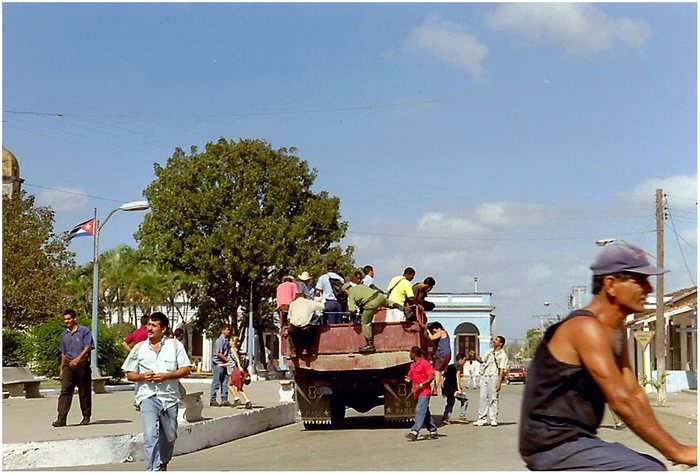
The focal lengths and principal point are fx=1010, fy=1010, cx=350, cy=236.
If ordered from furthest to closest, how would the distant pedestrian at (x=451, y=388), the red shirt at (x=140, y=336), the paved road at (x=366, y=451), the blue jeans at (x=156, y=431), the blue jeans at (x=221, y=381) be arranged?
the blue jeans at (x=221, y=381), the distant pedestrian at (x=451, y=388), the red shirt at (x=140, y=336), the paved road at (x=366, y=451), the blue jeans at (x=156, y=431)

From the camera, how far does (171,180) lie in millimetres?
46938

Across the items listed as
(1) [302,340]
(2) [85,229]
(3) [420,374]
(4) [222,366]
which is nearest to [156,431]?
(3) [420,374]

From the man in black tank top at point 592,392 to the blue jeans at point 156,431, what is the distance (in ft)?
19.1

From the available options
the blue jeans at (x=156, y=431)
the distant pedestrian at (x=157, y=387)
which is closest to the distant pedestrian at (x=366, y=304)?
the distant pedestrian at (x=157, y=387)

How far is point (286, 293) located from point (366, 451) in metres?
4.29

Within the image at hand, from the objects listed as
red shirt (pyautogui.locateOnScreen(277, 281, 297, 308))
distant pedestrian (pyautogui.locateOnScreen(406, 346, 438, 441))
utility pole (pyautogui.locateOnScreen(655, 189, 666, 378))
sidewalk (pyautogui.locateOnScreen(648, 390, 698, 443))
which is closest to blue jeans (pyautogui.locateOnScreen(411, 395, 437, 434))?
distant pedestrian (pyautogui.locateOnScreen(406, 346, 438, 441))

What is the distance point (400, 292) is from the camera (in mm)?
17031

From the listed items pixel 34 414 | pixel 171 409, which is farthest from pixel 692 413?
pixel 171 409

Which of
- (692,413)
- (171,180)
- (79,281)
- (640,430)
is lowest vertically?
(692,413)

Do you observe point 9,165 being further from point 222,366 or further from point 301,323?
point 301,323

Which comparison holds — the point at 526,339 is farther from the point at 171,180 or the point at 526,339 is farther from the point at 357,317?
the point at 357,317

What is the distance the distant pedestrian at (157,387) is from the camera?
30.3 feet

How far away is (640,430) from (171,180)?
44.3m

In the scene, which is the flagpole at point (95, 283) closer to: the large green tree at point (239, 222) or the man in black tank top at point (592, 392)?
the large green tree at point (239, 222)
